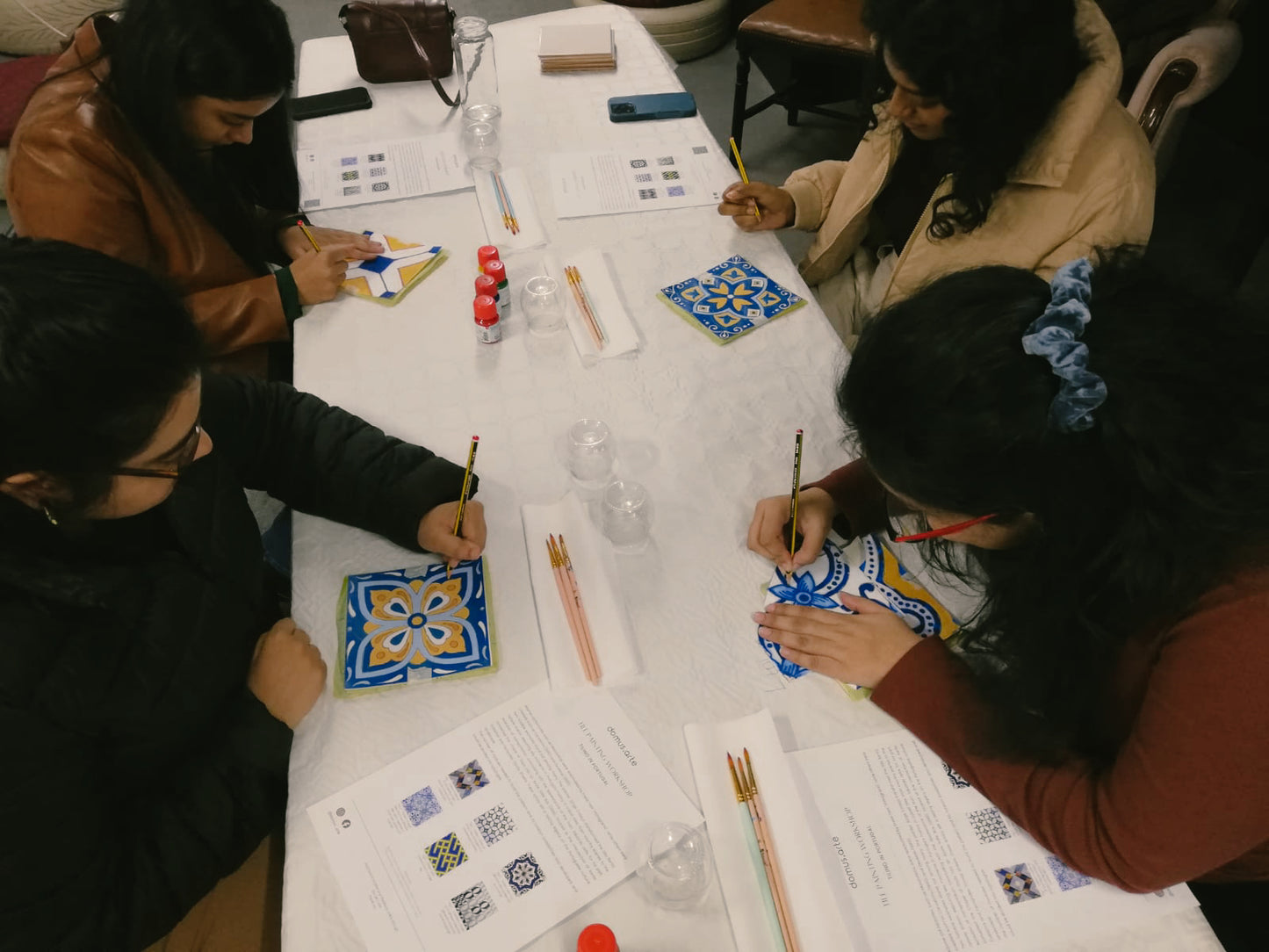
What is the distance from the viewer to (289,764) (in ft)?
3.05

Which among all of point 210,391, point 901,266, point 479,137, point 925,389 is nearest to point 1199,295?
point 925,389

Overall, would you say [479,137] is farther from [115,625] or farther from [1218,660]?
[1218,660]

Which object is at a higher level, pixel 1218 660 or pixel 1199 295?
pixel 1199 295

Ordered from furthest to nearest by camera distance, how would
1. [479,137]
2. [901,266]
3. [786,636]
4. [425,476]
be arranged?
[479,137] → [901,266] → [425,476] → [786,636]

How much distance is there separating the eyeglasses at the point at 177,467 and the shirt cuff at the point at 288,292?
1.64 ft

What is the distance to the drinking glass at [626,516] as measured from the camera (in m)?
1.14

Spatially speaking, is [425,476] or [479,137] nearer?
[425,476]

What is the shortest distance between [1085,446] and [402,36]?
1755 mm

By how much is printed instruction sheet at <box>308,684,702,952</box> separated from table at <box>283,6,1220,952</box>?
2 centimetres

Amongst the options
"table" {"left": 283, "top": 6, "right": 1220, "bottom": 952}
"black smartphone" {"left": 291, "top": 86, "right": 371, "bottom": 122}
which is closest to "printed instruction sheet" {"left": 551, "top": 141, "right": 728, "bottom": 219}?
"table" {"left": 283, "top": 6, "right": 1220, "bottom": 952}

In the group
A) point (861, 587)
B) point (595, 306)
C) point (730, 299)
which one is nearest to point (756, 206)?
point (730, 299)

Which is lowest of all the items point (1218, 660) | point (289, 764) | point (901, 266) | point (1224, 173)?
point (1224, 173)

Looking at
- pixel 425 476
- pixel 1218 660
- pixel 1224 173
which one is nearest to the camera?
pixel 1218 660

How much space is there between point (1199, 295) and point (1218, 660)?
343 mm
